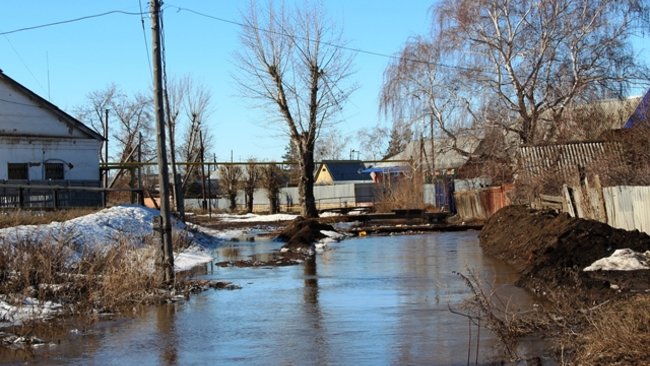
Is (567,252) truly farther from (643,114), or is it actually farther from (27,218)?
(643,114)

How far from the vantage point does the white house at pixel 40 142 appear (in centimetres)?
3772

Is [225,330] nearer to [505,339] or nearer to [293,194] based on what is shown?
[505,339]

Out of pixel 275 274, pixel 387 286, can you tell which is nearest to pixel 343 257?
pixel 275 274

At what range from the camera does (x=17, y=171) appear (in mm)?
37938

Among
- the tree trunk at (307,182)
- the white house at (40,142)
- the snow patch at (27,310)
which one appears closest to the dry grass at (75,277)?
the snow patch at (27,310)

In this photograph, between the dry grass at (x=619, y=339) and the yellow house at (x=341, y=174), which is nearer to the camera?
the dry grass at (x=619, y=339)

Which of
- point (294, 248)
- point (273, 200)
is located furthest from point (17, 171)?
point (273, 200)

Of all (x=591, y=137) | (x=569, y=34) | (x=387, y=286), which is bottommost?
(x=387, y=286)

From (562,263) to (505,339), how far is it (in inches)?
234

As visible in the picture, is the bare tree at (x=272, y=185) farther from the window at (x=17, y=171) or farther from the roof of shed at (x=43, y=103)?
the window at (x=17, y=171)

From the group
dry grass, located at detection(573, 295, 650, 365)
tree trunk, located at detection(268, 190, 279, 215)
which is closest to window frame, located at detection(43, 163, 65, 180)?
tree trunk, located at detection(268, 190, 279, 215)

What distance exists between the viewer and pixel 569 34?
119 feet

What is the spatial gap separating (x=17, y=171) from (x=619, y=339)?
3566cm

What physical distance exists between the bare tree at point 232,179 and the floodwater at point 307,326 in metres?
52.5
